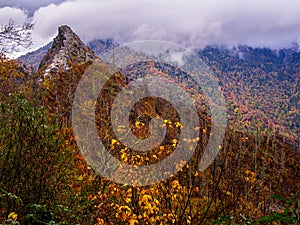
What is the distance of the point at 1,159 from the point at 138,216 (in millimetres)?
1616

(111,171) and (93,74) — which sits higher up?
(93,74)

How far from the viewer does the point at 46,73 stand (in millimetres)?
14617

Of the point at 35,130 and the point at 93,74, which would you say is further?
the point at 93,74

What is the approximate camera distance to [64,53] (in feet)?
59.2

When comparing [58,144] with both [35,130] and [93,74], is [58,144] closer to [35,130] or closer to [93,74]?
[35,130]

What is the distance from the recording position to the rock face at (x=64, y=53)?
1557 centimetres

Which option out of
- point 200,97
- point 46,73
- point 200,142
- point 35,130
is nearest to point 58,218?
point 35,130

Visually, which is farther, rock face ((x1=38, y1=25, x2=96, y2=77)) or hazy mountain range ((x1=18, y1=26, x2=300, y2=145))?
rock face ((x1=38, y1=25, x2=96, y2=77))

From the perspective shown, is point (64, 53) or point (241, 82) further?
point (241, 82)

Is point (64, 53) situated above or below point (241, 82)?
below

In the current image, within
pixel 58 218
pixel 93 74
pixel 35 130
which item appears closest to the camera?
pixel 35 130

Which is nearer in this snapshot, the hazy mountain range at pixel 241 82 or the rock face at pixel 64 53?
the hazy mountain range at pixel 241 82

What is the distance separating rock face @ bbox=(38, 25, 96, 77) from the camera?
15.6 meters

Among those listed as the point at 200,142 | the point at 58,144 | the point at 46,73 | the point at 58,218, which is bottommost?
the point at 58,218
